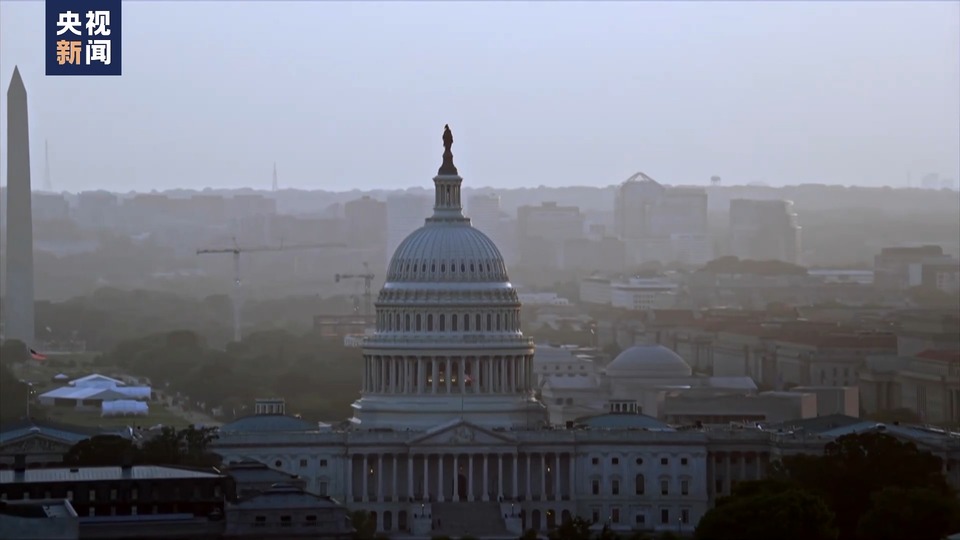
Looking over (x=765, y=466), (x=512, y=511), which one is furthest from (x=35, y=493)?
(x=765, y=466)

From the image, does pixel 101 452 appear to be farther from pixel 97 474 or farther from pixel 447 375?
pixel 447 375

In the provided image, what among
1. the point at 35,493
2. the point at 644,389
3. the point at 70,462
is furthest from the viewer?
the point at 644,389

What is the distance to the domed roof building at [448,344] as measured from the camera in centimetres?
15200

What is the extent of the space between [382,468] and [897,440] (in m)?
23.2

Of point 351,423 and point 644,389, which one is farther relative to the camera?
point 644,389

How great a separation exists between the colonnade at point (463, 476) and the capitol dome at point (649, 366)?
45.7m

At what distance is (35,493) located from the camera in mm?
106000

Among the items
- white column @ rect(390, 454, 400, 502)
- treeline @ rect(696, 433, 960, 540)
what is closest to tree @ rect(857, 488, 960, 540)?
treeline @ rect(696, 433, 960, 540)

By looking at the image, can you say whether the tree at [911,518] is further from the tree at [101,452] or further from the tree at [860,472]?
the tree at [101,452]

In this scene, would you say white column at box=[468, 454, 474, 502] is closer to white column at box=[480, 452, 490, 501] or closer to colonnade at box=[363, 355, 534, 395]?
white column at box=[480, 452, 490, 501]

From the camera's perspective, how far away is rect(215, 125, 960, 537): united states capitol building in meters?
142

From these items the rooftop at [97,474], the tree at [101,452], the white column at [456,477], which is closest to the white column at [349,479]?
the white column at [456,477]

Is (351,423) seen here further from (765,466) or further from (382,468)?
(765,466)

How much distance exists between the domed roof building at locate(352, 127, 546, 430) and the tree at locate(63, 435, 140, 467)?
877 inches
